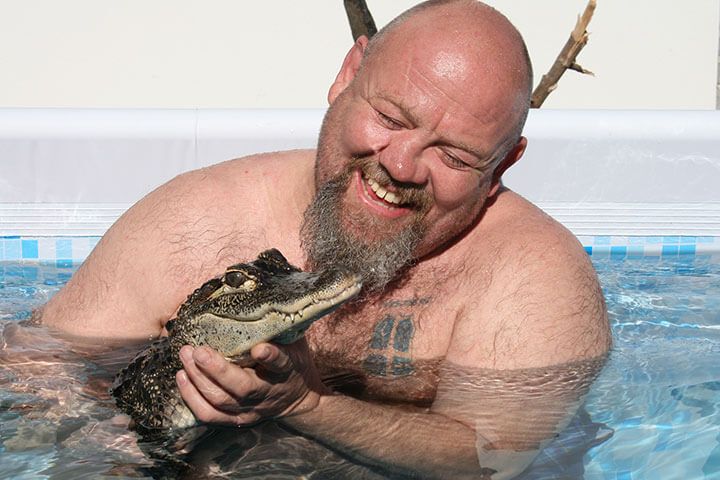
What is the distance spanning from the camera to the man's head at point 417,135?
3.48 meters

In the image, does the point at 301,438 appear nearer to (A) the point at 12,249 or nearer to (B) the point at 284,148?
(B) the point at 284,148

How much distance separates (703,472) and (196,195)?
7.32ft

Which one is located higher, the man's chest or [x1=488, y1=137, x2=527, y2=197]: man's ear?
[x1=488, y1=137, x2=527, y2=197]: man's ear

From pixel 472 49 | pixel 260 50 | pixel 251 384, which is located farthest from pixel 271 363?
pixel 260 50

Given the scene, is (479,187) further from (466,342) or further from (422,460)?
(422,460)

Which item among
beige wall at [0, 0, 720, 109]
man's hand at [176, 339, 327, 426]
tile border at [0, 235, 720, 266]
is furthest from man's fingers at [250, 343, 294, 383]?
beige wall at [0, 0, 720, 109]

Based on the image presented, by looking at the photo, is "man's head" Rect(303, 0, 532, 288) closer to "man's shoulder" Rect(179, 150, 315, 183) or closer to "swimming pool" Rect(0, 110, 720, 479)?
"man's shoulder" Rect(179, 150, 315, 183)

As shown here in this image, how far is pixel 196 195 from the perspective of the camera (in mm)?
3977

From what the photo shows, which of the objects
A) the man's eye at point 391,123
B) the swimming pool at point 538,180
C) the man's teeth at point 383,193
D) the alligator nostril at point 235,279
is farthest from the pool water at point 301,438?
the man's eye at point 391,123

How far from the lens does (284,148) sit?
602 cm

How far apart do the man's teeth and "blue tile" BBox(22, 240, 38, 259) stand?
3358mm

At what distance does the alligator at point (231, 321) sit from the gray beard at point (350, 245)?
71 centimetres

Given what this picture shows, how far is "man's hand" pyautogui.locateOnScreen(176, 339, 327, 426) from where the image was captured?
2.64 metres

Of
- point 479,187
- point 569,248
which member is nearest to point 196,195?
point 479,187
